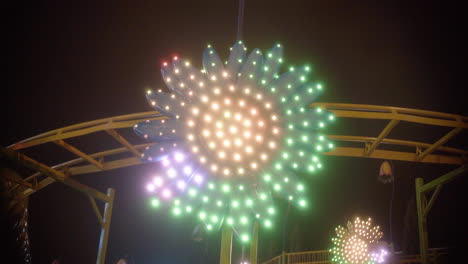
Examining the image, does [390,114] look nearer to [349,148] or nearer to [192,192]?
[349,148]

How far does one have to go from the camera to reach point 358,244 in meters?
13.0

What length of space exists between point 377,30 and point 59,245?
406 inches

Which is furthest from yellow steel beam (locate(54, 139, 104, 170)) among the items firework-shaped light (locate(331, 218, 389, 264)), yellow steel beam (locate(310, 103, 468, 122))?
firework-shaped light (locate(331, 218, 389, 264))

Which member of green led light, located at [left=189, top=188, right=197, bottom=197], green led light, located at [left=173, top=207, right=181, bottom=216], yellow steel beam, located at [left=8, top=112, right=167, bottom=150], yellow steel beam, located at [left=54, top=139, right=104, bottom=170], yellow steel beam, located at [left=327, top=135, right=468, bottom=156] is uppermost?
yellow steel beam, located at [left=327, top=135, right=468, bottom=156]

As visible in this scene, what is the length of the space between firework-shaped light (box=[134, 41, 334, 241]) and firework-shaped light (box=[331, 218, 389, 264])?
10.3 meters

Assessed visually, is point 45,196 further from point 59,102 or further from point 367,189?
point 367,189

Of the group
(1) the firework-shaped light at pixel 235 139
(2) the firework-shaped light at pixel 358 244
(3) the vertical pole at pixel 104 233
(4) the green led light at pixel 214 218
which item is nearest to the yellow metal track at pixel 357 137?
(3) the vertical pole at pixel 104 233

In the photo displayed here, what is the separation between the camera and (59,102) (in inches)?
334

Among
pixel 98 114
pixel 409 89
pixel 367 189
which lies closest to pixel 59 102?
pixel 98 114

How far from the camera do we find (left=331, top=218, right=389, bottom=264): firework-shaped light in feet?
40.7

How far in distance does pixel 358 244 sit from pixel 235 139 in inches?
453

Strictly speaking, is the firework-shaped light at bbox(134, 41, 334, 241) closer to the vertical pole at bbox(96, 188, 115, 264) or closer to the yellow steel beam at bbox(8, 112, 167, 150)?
the yellow steel beam at bbox(8, 112, 167, 150)

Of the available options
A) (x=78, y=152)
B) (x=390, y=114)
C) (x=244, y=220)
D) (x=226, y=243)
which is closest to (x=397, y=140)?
(x=390, y=114)

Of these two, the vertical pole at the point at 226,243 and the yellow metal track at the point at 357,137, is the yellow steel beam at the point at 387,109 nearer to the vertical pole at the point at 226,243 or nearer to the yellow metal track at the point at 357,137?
the yellow metal track at the point at 357,137
